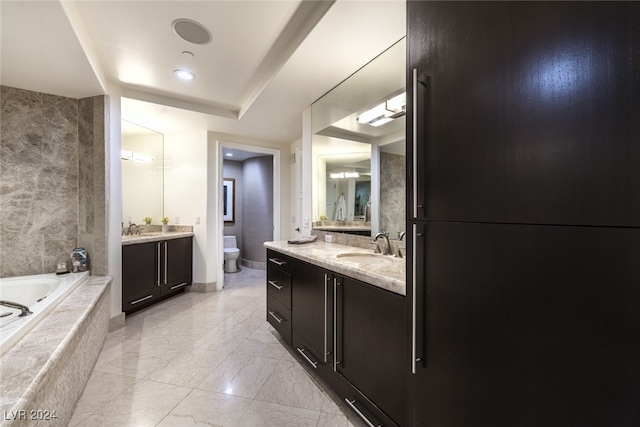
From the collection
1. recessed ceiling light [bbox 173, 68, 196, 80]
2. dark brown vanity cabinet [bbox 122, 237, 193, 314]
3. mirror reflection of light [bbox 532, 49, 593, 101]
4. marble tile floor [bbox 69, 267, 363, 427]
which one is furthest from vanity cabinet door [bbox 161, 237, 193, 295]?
mirror reflection of light [bbox 532, 49, 593, 101]

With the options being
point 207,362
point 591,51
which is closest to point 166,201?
point 207,362

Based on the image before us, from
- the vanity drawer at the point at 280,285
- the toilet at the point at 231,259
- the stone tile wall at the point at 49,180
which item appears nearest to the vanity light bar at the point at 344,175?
the vanity drawer at the point at 280,285

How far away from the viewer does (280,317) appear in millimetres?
2342

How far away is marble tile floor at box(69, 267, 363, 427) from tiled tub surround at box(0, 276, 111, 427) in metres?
0.16

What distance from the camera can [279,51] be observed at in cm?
216

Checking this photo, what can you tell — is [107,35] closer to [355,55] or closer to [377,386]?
[355,55]

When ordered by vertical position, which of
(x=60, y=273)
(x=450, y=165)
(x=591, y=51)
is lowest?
(x=60, y=273)

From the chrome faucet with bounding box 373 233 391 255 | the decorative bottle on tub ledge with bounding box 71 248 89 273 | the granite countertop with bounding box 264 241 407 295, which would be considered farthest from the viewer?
the decorative bottle on tub ledge with bounding box 71 248 89 273

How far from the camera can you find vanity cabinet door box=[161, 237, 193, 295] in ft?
11.2

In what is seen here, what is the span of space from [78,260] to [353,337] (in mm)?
2717

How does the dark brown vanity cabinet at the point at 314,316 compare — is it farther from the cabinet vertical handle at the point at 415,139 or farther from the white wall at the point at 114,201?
the white wall at the point at 114,201

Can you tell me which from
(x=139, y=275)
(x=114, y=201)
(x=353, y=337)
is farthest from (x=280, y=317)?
(x=114, y=201)

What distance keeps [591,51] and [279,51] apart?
6.78 ft

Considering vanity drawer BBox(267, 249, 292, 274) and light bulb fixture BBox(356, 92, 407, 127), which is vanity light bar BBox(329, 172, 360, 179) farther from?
vanity drawer BBox(267, 249, 292, 274)
